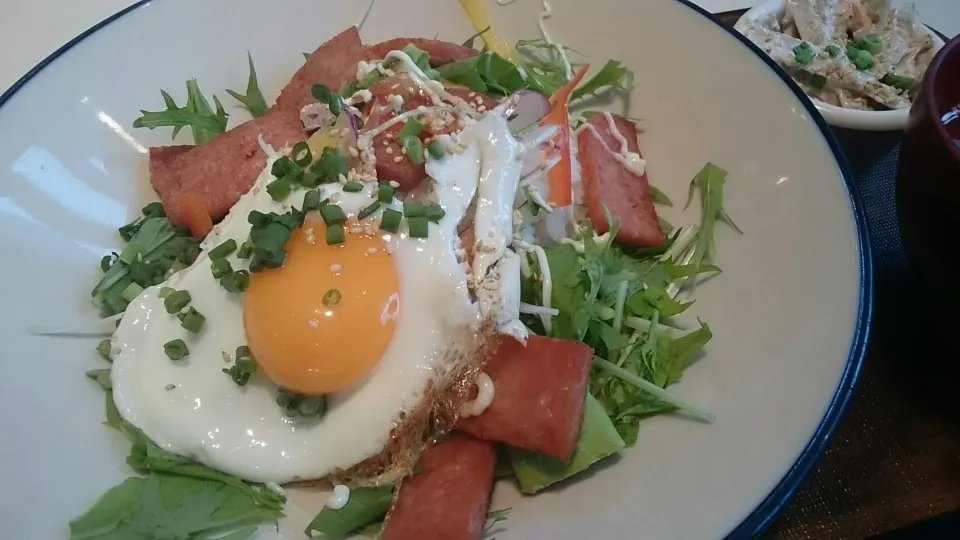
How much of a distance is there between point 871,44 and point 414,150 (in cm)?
165

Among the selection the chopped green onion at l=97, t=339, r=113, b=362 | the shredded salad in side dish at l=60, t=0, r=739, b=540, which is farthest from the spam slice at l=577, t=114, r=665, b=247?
the chopped green onion at l=97, t=339, r=113, b=362

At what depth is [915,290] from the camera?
1.79 m

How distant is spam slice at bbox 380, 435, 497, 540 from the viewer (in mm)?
1378

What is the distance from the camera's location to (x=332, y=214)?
1542 millimetres

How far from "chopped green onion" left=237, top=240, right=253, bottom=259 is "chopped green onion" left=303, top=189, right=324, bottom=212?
14 centimetres

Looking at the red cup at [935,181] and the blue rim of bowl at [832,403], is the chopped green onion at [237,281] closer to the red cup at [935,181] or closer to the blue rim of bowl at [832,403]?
the blue rim of bowl at [832,403]

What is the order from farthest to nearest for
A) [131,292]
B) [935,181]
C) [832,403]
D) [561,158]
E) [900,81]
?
[900,81] < [561,158] < [131,292] < [935,181] < [832,403]

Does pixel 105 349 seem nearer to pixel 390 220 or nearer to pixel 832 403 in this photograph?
pixel 390 220

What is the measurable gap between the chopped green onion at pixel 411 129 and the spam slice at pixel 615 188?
18.3 inches

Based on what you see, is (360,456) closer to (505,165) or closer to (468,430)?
(468,430)

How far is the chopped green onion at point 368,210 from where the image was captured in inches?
62.7

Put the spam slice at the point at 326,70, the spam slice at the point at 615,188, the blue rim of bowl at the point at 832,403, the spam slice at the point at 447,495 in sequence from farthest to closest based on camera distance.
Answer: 1. the spam slice at the point at 326,70
2. the spam slice at the point at 615,188
3. the spam slice at the point at 447,495
4. the blue rim of bowl at the point at 832,403

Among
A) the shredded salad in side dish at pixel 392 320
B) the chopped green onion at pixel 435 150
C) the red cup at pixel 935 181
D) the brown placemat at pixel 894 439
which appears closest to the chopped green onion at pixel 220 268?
the shredded salad in side dish at pixel 392 320

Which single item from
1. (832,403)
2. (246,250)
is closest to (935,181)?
(832,403)
